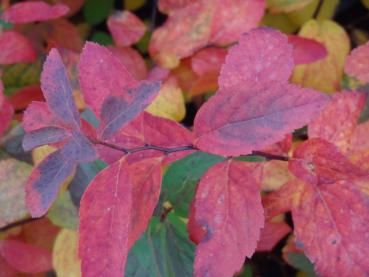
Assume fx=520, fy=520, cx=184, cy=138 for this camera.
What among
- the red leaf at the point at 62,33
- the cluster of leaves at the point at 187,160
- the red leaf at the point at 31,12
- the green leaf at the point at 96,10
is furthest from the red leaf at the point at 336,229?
the green leaf at the point at 96,10

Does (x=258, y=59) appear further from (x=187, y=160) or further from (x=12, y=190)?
(x=12, y=190)

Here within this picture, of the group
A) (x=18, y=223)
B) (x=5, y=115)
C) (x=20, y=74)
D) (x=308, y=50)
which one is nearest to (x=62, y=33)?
(x=20, y=74)

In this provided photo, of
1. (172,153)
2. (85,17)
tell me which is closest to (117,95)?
(172,153)

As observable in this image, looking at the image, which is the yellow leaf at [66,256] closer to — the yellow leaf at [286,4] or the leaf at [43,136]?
the leaf at [43,136]

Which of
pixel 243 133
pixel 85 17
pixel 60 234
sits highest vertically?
pixel 243 133

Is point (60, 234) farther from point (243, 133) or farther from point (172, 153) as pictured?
point (243, 133)
